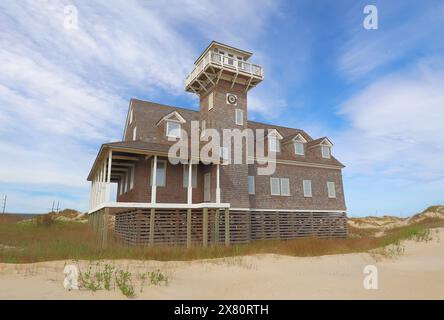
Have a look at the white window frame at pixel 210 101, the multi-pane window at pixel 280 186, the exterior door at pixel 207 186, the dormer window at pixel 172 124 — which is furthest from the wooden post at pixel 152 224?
the multi-pane window at pixel 280 186

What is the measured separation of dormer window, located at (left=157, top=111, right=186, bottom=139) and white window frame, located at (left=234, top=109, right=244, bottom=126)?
415 centimetres

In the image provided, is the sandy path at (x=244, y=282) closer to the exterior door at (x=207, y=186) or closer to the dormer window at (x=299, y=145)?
the exterior door at (x=207, y=186)

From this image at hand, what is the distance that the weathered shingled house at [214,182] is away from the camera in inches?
679

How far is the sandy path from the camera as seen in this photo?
22.6 ft

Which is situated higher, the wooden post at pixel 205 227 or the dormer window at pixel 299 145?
the dormer window at pixel 299 145

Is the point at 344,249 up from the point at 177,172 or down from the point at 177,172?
down

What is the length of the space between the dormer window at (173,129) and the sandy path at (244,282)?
452 inches

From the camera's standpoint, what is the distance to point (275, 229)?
23266mm

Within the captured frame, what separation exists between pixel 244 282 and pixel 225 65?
666 inches

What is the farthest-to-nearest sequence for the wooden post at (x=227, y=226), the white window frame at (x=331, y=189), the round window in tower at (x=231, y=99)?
the white window frame at (x=331, y=189)
the round window in tower at (x=231, y=99)
the wooden post at (x=227, y=226)

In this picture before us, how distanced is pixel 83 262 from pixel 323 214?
21.2 metres

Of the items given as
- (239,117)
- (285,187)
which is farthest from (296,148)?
(239,117)

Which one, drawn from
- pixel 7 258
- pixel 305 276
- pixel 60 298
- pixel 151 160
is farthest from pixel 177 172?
Result: pixel 60 298
